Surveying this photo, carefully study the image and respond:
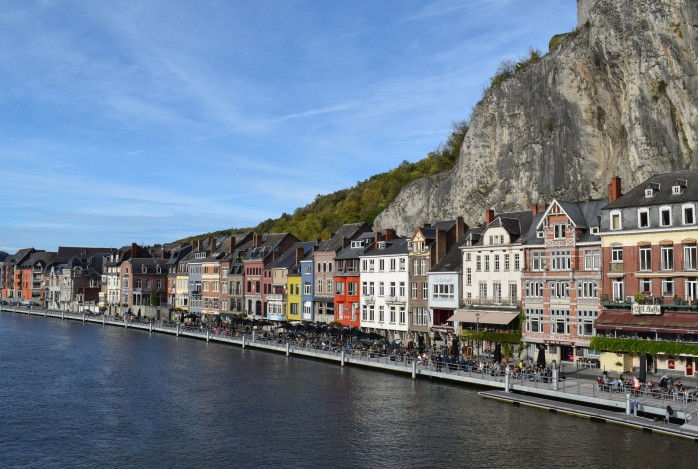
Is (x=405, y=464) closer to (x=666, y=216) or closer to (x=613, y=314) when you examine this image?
(x=613, y=314)

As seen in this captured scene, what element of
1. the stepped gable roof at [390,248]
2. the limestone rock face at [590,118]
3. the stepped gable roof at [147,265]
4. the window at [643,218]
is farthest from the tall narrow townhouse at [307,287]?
the stepped gable roof at [147,265]

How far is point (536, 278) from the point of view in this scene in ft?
186

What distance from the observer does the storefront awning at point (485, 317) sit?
57969 mm

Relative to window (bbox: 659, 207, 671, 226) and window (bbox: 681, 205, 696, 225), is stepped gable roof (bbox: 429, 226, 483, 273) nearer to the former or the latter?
window (bbox: 659, 207, 671, 226)

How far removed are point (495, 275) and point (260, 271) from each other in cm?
4459

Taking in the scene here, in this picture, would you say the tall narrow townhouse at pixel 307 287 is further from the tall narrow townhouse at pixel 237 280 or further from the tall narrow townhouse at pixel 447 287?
the tall narrow townhouse at pixel 447 287

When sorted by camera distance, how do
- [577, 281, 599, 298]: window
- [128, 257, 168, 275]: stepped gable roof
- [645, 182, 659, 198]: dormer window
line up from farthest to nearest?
[128, 257, 168, 275]: stepped gable roof
[577, 281, 599, 298]: window
[645, 182, 659, 198]: dormer window

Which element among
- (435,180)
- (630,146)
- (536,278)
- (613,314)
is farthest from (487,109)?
(613,314)

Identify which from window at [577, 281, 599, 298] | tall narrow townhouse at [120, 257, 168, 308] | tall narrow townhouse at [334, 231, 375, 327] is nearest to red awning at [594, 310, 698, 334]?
window at [577, 281, 599, 298]

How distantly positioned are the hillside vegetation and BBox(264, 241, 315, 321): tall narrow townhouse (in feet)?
145

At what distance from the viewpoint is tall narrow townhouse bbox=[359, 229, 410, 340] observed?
7144 centimetres

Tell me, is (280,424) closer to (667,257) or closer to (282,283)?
(667,257)

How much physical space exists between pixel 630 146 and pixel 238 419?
182ft

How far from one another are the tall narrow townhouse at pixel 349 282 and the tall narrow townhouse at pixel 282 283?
915 cm
